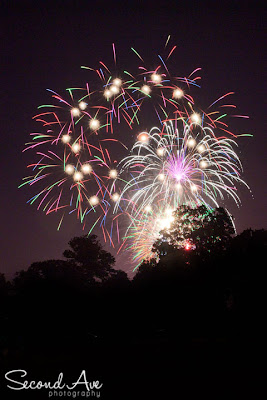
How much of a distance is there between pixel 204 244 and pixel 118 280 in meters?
10.7

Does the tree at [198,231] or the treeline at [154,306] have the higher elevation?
the tree at [198,231]

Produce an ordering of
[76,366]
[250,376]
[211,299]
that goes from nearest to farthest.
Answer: [250,376], [76,366], [211,299]

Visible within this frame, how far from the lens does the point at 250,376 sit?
12.4 meters

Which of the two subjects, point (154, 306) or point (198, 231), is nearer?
point (154, 306)

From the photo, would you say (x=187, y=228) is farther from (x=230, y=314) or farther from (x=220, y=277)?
(x=230, y=314)

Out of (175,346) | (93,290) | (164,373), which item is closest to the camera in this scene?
(164,373)

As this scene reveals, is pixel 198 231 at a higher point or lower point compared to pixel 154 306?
higher

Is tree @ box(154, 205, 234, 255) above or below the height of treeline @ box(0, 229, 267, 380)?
above

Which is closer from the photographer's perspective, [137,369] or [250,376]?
[250,376]

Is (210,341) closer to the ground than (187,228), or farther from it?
closer to the ground

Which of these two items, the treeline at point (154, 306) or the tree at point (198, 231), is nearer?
the treeline at point (154, 306)

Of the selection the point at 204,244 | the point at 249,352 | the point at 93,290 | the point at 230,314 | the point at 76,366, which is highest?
the point at 204,244

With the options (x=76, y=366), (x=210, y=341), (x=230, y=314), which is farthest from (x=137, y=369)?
(x=230, y=314)

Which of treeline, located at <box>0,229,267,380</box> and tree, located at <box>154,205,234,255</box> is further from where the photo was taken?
tree, located at <box>154,205,234,255</box>
